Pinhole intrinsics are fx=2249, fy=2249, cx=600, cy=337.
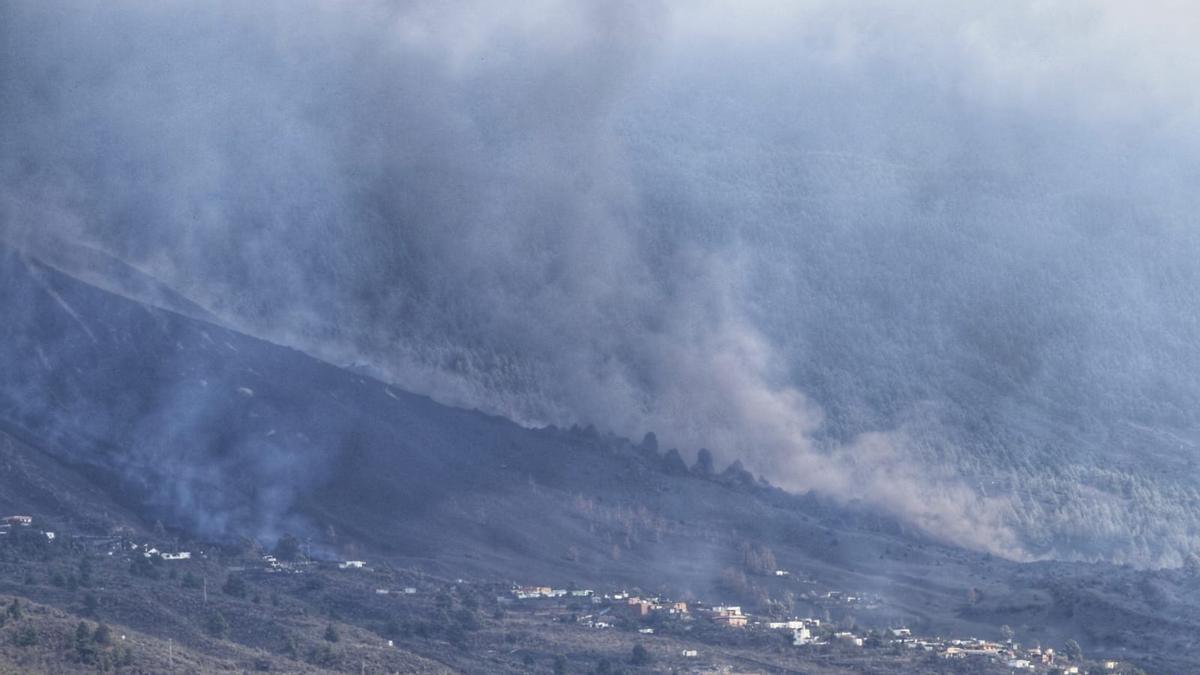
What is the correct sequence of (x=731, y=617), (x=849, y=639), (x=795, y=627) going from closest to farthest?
(x=849, y=639) → (x=795, y=627) → (x=731, y=617)

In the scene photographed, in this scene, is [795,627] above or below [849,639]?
above

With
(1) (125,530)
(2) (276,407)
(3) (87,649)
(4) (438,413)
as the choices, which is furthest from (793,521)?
(3) (87,649)

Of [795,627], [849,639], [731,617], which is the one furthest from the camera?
[731,617]

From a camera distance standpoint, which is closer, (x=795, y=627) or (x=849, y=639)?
(x=849, y=639)

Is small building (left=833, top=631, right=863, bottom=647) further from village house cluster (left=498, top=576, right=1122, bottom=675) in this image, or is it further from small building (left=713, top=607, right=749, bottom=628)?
small building (left=713, top=607, right=749, bottom=628)

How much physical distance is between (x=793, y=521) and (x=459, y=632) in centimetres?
2369

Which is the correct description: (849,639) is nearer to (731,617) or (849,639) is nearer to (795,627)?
(795,627)

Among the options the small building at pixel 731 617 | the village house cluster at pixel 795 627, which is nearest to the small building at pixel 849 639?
the village house cluster at pixel 795 627

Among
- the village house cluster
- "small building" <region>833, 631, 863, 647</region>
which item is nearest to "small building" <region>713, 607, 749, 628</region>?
the village house cluster

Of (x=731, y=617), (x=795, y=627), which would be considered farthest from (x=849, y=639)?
(x=731, y=617)

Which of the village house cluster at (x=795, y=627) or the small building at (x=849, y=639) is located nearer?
the village house cluster at (x=795, y=627)

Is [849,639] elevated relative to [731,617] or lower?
lower

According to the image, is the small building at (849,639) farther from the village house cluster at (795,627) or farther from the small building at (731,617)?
the small building at (731,617)

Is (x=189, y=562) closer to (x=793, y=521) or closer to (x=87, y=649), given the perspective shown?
(x=87, y=649)
